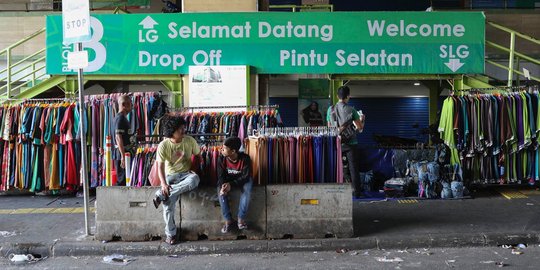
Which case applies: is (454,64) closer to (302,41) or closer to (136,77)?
(302,41)

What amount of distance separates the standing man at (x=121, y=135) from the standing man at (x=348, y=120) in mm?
3620

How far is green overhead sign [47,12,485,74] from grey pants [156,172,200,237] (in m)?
3.95

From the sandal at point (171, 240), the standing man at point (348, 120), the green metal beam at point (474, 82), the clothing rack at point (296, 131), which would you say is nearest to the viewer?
the sandal at point (171, 240)

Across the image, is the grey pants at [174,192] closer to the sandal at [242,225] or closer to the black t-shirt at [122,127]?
the sandal at [242,225]

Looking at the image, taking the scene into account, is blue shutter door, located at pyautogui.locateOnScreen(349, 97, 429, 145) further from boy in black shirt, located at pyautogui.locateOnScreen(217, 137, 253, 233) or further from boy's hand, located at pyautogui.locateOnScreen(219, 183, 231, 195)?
boy's hand, located at pyautogui.locateOnScreen(219, 183, 231, 195)

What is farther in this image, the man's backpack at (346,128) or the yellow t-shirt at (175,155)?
the man's backpack at (346,128)

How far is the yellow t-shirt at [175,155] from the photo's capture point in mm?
7293

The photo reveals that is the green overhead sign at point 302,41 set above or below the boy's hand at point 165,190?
above

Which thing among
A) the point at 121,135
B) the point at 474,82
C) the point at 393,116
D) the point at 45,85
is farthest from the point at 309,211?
the point at 393,116

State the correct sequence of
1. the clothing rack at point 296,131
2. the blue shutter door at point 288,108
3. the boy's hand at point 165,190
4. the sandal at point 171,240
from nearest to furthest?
the boy's hand at point 165,190, the sandal at point 171,240, the clothing rack at point 296,131, the blue shutter door at point 288,108

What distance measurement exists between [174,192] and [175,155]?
0.52 m

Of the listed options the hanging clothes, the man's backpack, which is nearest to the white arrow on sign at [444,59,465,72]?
the hanging clothes

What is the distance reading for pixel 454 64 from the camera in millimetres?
10742

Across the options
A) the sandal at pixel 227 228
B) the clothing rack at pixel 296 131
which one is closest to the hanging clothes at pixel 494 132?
the clothing rack at pixel 296 131
